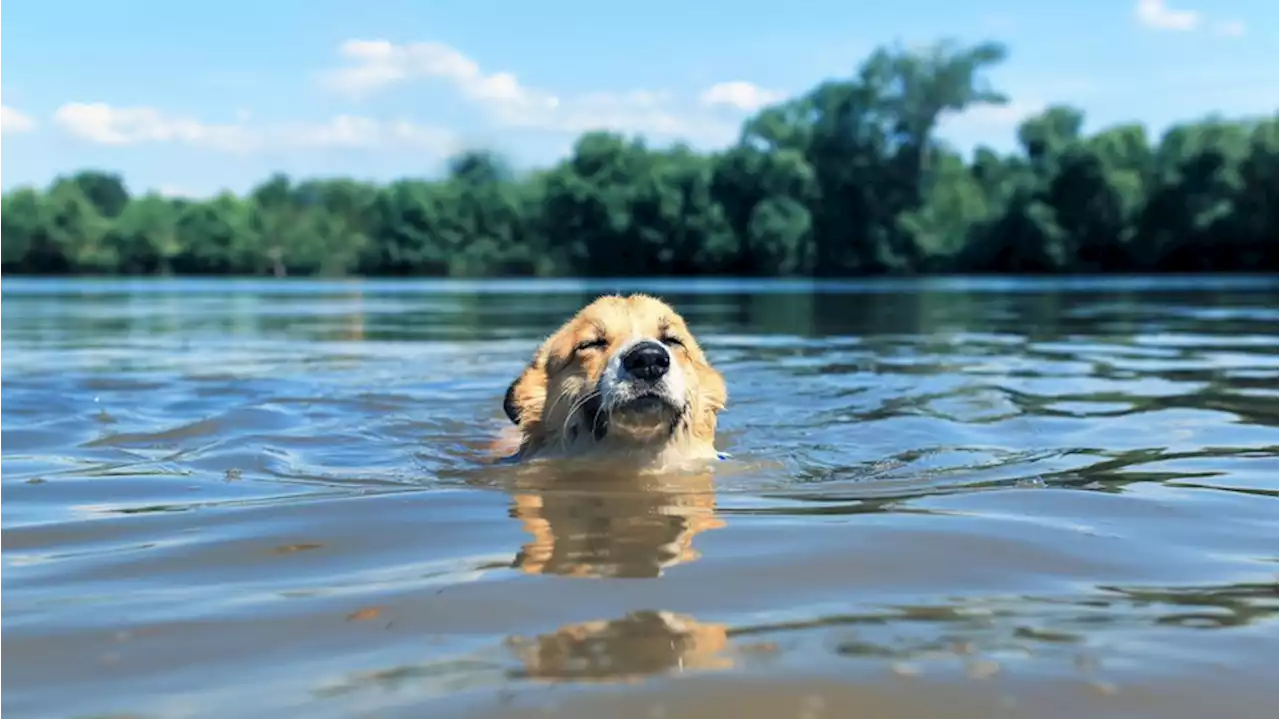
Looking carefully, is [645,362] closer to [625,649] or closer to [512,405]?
[512,405]

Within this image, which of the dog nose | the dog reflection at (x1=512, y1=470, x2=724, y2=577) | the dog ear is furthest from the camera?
the dog ear

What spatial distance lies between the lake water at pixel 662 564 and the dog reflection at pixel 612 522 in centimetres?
2

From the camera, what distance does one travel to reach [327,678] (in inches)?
105

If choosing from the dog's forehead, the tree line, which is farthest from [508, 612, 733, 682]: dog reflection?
the tree line

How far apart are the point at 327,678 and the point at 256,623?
0.52m

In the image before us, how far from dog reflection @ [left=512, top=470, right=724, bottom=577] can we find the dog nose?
1.74 feet

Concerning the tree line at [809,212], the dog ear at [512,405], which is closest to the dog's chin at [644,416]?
the dog ear at [512,405]

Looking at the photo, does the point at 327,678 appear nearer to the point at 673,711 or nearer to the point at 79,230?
the point at 673,711

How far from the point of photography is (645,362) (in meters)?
5.90

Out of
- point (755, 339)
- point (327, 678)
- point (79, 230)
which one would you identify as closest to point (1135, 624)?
point (327, 678)

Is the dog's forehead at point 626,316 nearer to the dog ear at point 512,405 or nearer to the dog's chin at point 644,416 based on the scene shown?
the dog ear at point 512,405

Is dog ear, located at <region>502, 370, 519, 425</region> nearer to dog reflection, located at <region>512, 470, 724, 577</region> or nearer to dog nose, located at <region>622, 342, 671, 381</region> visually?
dog reflection, located at <region>512, 470, 724, 577</region>

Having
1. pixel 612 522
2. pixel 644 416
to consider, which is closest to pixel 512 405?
pixel 644 416

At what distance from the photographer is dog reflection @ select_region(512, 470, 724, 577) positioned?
3.71 meters
